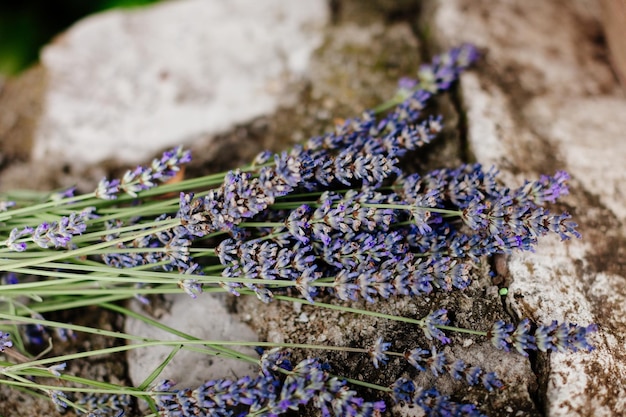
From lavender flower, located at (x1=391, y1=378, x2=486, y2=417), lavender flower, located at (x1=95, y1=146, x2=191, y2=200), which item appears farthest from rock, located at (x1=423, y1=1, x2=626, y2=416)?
lavender flower, located at (x1=95, y1=146, x2=191, y2=200)

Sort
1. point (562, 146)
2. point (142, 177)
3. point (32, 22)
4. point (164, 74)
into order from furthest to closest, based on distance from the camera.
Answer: point (32, 22), point (164, 74), point (562, 146), point (142, 177)

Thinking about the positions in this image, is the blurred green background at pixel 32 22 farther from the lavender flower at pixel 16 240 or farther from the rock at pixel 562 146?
the rock at pixel 562 146

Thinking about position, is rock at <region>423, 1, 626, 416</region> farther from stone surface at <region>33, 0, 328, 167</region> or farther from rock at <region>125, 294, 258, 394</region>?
rock at <region>125, 294, 258, 394</region>

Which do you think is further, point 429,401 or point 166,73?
point 166,73

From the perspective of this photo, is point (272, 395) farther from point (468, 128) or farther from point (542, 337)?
point (468, 128)

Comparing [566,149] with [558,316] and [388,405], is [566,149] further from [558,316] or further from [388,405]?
[388,405]

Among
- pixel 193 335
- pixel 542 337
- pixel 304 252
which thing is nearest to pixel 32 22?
pixel 193 335
